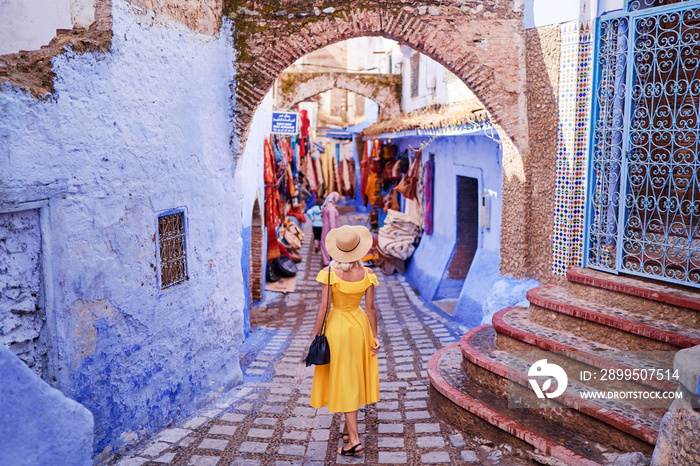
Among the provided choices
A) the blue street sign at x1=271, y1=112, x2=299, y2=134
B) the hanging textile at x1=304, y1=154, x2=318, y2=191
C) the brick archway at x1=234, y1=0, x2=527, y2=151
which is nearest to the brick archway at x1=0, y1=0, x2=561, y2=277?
the brick archway at x1=234, y1=0, x2=527, y2=151

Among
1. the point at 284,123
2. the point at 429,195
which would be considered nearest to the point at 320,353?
the point at 284,123

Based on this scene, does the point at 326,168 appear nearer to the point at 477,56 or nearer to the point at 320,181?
the point at 320,181

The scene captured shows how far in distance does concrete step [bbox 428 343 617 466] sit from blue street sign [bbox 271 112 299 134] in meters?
6.61

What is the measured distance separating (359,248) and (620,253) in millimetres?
2722

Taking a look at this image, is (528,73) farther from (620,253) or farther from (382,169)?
(382,169)

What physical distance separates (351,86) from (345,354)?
14.4 metres

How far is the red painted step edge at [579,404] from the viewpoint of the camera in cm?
404

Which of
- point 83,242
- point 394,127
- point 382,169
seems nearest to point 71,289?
point 83,242

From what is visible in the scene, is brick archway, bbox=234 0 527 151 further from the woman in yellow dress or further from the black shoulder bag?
the black shoulder bag

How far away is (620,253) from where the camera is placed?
19.2 ft

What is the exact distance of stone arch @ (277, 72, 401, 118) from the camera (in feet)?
59.1

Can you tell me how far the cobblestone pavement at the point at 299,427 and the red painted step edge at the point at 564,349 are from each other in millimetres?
1028

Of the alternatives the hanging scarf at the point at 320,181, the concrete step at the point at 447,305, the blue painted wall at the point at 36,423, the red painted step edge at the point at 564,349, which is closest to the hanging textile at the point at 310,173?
the hanging scarf at the point at 320,181

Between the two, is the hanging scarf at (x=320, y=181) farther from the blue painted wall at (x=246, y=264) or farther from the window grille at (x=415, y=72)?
the blue painted wall at (x=246, y=264)
